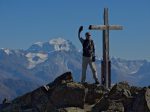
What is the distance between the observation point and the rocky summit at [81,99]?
28469 millimetres

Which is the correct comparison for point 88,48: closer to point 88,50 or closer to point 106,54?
point 88,50

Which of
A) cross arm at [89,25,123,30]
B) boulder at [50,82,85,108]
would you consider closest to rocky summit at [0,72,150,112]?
boulder at [50,82,85,108]

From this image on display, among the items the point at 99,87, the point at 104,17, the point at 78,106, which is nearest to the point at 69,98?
the point at 78,106

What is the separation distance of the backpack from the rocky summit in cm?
193

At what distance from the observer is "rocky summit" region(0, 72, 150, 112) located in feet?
93.4

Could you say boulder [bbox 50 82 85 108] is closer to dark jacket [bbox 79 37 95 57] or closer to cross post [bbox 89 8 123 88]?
dark jacket [bbox 79 37 95 57]

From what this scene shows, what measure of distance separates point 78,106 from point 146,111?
14.2 feet

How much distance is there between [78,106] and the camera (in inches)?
1171

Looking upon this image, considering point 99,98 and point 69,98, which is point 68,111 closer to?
point 69,98

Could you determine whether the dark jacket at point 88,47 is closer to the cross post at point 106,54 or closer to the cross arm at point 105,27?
the cross arm at point 105,27

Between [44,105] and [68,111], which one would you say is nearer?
[68,111]

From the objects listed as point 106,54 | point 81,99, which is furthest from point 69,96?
point 106,54

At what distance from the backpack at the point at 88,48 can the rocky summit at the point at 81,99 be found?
6.32 ft

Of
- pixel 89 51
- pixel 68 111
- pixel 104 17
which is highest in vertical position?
pixel 104 17
